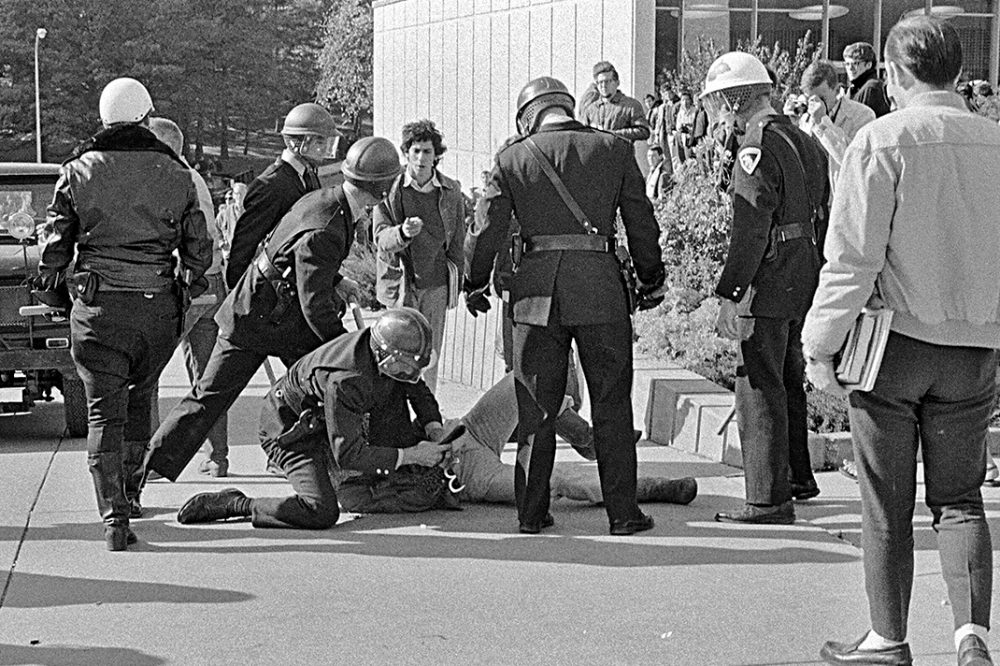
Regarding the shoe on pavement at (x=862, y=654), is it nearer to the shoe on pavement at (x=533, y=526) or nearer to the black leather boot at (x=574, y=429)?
the shoe on pavement at (x=533, y=526)

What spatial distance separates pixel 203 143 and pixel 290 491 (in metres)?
74.4

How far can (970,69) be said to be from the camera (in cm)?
2395

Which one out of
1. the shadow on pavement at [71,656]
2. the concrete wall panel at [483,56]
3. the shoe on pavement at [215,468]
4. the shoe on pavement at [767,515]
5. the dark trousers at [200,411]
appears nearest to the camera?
the shadow on pavement at [71,656]

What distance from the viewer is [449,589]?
6.41 metres

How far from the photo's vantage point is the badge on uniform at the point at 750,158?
720cm

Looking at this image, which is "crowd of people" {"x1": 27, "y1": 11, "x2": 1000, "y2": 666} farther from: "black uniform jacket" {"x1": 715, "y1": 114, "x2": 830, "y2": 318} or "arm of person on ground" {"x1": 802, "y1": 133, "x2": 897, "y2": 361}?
"arm of person on ground" {"x1": 802, "y1": 133, "x2": 897, "y2": 361}

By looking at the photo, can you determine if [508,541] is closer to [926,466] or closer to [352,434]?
[352,434]

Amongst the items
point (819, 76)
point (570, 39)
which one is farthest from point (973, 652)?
point (570, 39)

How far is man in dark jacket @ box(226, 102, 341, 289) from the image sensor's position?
327 inches

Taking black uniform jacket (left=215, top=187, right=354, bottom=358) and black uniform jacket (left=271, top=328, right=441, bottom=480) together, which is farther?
black uniform jacket (left=215, top=187, right=354, bottom=358)

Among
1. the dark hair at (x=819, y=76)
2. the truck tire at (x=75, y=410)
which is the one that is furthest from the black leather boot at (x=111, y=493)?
the dark hair at (x=819, y=76)

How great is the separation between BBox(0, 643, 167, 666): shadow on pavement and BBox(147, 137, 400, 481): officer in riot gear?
223 centimetres

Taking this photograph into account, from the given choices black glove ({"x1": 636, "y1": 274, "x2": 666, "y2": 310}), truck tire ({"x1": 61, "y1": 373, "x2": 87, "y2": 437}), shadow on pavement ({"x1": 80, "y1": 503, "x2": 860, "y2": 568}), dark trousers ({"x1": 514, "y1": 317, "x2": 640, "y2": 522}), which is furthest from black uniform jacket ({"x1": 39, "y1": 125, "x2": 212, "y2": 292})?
truck tire ({"x1": 61, "y1": 373, "x2": 87, "y2": 437})

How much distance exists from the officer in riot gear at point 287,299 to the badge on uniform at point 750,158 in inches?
62.2
